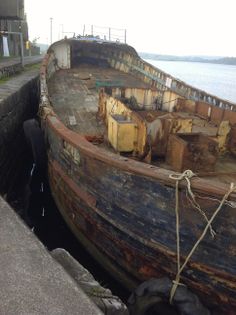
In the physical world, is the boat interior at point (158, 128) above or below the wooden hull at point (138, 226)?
above

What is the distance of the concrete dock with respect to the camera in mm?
2152

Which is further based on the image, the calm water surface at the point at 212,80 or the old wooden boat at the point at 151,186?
the calm water surface at the point at 212,80

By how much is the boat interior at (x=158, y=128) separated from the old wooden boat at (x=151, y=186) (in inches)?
0.7

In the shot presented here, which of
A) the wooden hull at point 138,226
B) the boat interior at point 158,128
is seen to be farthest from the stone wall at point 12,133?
the wooden hull at point 138,226

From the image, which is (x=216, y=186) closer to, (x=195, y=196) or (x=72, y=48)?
(x=195, y=196)

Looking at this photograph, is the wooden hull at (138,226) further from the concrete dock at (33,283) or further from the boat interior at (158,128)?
the concrete dock at (33,283)

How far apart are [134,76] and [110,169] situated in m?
10.1

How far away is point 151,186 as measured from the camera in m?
3.75

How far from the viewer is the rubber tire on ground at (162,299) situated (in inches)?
138

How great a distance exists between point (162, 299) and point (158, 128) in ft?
8.33

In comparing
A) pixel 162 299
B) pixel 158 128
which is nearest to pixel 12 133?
pixel 158 128

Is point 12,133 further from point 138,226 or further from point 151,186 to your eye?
point 151,186

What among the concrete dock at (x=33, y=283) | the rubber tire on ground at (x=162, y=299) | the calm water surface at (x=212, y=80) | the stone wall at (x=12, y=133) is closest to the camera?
the concrete dock at (x=33, y=283)

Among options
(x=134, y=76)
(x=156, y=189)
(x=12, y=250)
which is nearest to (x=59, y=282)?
(x=12, y=250)
